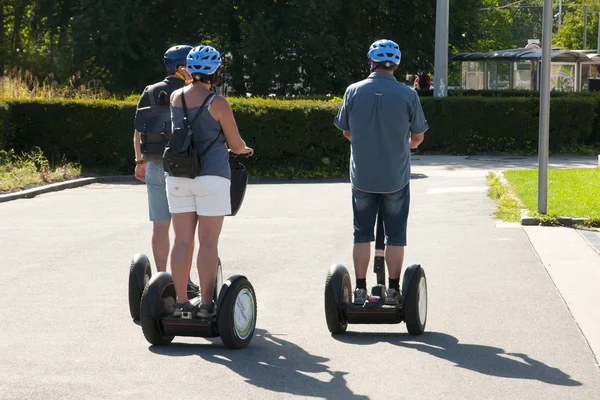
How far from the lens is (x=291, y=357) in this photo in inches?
252

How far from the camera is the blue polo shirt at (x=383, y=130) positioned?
6848 mm

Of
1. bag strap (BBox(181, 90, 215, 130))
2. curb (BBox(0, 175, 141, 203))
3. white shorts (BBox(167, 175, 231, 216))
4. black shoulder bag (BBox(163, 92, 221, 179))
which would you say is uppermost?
bag strap (BBox(181, 90, 215, 130))

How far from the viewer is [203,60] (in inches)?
253

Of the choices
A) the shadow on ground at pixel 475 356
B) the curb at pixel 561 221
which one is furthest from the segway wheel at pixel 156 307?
the curb at pixel 561 221

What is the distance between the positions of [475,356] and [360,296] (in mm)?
910

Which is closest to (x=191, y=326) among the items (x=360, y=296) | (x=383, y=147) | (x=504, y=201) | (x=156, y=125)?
(x=360, y=296)

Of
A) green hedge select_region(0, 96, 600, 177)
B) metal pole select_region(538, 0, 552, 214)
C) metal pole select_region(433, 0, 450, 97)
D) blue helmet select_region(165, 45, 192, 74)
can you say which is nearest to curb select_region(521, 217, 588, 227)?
metal pole select_region(538, 0, 552, 214)

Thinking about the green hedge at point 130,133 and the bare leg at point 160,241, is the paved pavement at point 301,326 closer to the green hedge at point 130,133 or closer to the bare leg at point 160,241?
the bare leg at point 160,241

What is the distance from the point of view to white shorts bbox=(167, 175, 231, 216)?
645 centimetres

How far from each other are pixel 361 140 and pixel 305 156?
44.6 ft

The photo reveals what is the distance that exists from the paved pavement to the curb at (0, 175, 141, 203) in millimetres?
3096

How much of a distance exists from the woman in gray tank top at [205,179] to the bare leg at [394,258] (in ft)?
3.71

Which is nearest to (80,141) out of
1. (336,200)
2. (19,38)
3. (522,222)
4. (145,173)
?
(336,200)

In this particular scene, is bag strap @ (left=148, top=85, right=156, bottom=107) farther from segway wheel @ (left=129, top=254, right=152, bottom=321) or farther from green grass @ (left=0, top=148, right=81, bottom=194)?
green grass @ (left=0, top=148, right=81, bottom=194)
